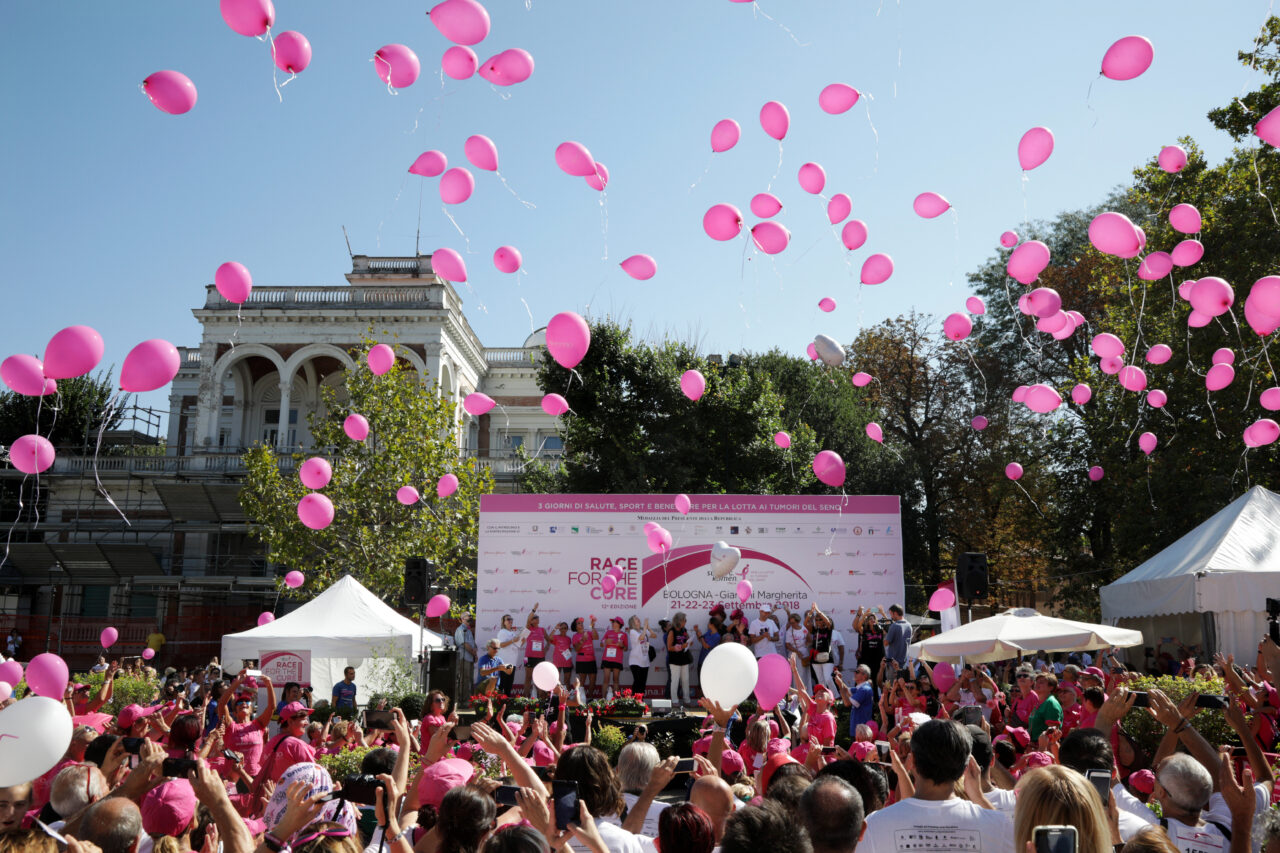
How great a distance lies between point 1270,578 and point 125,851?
14.3 metres

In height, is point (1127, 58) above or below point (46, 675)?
above


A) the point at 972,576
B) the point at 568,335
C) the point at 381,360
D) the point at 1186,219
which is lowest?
the point at 972,576

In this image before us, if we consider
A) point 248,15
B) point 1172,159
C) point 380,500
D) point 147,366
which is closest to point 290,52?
point 248,15

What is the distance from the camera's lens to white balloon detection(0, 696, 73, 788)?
12.5ft

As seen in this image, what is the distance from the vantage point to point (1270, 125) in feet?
25.7

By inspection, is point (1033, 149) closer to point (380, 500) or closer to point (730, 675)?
point (730, 675)

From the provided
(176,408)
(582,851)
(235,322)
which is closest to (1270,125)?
(582,851)

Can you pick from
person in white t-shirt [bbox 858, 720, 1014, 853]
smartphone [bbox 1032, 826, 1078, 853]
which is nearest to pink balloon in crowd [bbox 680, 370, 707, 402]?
person in white t-shirt [bbox 858, 720, 1014, 853]

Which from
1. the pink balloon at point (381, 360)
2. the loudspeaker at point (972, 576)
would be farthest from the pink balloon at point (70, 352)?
the loudspeaker at point (972, 576)

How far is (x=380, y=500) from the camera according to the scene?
27891 millimetres

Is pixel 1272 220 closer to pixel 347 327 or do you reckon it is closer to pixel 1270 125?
pixel 1270 125

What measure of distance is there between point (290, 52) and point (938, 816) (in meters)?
6.96

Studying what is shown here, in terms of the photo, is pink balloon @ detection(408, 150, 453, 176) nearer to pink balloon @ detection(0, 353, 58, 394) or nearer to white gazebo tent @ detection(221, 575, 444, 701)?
pink balloon @ detection(0, 353, 58, 394)

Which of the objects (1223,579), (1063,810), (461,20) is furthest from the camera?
(1223,579)
